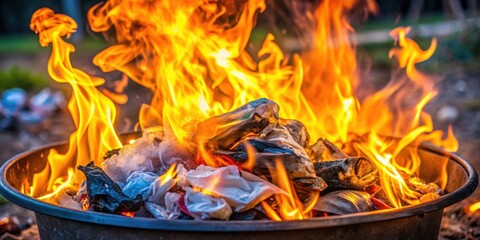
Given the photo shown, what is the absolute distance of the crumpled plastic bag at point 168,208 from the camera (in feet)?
8.16

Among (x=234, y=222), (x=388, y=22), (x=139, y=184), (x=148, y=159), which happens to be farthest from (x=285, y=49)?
(x=388, y=22)

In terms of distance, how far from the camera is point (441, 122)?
22.8 feet

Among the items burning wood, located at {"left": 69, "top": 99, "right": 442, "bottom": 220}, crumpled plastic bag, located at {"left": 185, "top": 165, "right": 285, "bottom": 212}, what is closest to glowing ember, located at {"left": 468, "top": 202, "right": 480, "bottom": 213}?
burning wood, located at {"left": 69, "top": 99, "right": 442, "bottom": 220}

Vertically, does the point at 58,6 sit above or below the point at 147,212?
below

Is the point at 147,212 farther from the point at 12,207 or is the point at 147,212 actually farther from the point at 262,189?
the point at 12,207

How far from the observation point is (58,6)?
16.1 meters

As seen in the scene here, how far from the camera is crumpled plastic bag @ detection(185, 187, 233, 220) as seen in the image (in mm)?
2365

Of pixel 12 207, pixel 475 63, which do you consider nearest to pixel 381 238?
pixel 12 207

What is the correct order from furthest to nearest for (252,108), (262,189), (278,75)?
1. (278,75)
2. (252,108)
3. (262,189)

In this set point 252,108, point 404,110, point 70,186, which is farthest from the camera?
point 404,110

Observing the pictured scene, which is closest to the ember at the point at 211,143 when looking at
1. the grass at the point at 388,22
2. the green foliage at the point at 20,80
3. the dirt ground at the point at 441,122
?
the dirt ground at the point at 441,122

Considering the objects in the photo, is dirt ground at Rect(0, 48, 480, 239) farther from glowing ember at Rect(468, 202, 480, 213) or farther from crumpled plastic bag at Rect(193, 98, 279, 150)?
crumpled plastic bag at Rect(193, 98, 279, 150)

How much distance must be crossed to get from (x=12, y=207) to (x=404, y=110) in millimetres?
4515

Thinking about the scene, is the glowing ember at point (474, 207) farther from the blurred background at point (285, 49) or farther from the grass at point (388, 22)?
the grass at point (388, 22)
